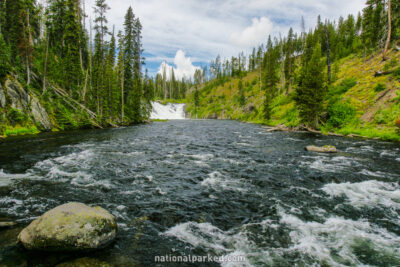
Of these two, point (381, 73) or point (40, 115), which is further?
point (381, 73)

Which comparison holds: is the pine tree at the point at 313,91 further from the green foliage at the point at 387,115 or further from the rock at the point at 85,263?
the rock at the point at 85,263

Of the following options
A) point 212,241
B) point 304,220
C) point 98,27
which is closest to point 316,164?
point 304,220

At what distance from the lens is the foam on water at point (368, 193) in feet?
25.9

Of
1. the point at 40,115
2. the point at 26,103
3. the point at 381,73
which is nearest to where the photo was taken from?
the point at 26,103

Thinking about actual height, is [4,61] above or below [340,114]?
above

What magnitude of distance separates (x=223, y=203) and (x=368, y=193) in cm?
654

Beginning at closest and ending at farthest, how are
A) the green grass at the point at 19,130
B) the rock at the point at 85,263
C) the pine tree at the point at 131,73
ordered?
the rock at the point at 85,263 < the green grass at the point at 19,130 < the pine tree at the point at 131,73

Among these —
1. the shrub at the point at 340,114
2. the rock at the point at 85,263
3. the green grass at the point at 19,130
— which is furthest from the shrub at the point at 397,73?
the green grass at the point at 19,130

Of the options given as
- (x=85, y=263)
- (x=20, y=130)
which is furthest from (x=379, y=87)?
(x=20, y=130)

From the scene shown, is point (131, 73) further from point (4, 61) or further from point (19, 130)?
point (19, 130)

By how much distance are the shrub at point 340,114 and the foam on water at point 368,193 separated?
70.0ft

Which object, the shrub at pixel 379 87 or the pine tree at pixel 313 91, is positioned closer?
the shrub at pixel 379 87

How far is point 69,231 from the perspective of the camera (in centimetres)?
497

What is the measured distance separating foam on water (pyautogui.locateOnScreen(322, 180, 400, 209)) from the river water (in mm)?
Result: 41
